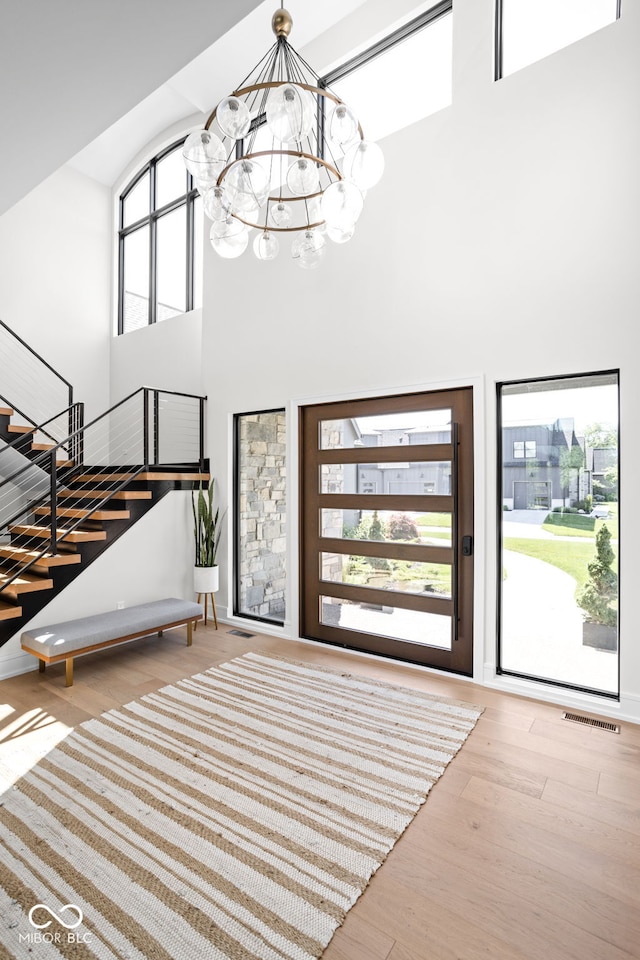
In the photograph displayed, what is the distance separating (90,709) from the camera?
3070 mm

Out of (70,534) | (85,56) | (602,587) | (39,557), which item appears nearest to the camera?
(85,56)

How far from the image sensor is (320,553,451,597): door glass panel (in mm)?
3742

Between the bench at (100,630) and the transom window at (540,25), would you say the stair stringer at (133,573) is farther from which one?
the transom window at (540,25)

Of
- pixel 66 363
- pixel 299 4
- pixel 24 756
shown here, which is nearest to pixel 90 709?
pixel 24 756

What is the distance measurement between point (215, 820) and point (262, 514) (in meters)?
3.01

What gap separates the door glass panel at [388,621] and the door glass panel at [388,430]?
1320mm

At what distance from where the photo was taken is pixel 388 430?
3986mm

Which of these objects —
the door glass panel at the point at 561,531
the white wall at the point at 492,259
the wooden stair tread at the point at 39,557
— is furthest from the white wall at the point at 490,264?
the wooden stair tread at the point at 39,557

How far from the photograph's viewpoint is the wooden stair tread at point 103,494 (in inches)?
174

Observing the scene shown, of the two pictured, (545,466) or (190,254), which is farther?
(190,254)

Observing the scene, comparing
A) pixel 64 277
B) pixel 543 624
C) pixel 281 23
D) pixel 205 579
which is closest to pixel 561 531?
pixel 543 624

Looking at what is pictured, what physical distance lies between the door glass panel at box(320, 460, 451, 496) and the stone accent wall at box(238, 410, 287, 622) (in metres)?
0.54

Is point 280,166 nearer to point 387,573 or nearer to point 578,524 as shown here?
point 578,524

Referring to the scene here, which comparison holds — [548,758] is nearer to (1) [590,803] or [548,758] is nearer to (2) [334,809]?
(1) [590,803]
